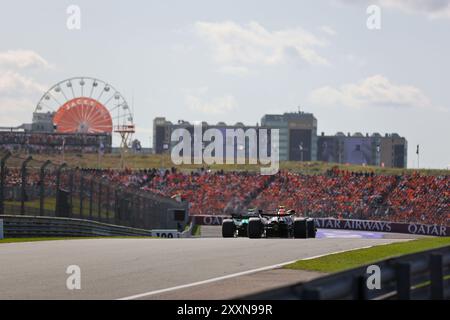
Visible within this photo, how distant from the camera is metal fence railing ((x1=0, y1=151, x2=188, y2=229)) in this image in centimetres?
2317

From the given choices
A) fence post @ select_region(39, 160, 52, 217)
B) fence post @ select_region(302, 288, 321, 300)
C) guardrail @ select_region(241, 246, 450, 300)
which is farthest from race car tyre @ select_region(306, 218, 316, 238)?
fence post @ select_region(302, 288, 321, 300)

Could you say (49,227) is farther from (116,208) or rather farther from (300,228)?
(300,228)

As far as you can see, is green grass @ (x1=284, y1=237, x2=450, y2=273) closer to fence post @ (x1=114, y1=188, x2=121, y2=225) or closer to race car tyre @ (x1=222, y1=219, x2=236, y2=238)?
race car tyre @ (x1=222, y1=219, x2=236, y2=238)

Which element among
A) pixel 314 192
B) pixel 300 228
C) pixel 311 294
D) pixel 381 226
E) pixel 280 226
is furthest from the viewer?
pixel 314 192

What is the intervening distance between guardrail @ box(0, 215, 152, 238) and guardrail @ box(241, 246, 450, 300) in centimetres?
1794

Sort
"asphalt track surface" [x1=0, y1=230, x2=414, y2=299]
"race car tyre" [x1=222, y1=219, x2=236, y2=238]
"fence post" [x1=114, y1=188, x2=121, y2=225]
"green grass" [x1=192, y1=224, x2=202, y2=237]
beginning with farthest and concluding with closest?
"green grass" [x1=192, y1=224, x2=202, y2=237], "fence post" [x1=114, y1=188, x2=121, y2=225], "race car tyre" [x1=222, y1=219, x2=236, y2=238], "asphalt track surface" [x1=0, y1=230, x2=414, y2=299]

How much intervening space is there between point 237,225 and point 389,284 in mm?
23857

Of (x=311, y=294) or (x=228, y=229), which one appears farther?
(x=228, y=229)

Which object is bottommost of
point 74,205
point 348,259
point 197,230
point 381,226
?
point 197,230

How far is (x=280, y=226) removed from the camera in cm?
2764

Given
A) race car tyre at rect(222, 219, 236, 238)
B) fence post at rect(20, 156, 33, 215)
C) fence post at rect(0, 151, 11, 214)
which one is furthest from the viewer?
race car tyre at rect(222, 219, 236, 238)

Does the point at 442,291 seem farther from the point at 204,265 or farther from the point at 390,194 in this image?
the point at 390,194

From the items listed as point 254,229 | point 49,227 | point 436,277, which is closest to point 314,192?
point 254,229

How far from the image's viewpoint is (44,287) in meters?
11.0
